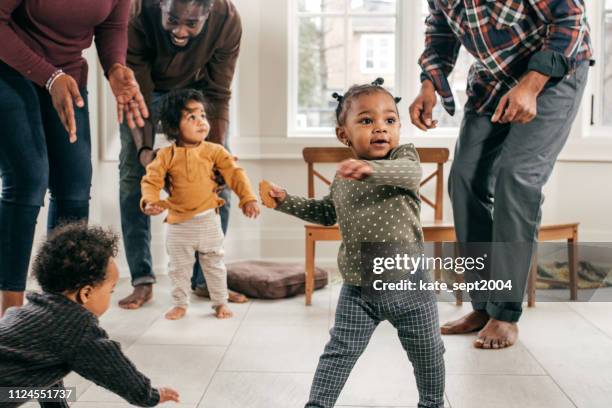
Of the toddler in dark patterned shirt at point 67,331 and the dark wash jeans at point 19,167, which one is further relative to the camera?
the dark wash jeans at point 19,167

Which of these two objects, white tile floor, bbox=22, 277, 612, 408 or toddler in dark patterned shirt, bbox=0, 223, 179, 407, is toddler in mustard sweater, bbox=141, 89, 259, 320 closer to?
white tile floor, bbox=22, 277, 612, 408

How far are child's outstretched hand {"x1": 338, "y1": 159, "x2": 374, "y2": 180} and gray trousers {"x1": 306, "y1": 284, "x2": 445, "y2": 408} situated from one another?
0.31m

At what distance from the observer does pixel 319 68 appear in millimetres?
4477

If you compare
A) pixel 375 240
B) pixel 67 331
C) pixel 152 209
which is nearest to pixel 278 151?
pixel 152 209

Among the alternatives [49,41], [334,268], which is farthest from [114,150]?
[49,41]

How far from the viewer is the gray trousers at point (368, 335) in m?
1.72

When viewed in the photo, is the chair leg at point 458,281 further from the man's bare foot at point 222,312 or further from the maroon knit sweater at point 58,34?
the maroon knit sweater at point 58,34

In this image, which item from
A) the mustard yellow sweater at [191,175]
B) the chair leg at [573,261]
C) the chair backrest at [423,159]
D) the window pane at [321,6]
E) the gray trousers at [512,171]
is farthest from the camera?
the window pane at [321,6]

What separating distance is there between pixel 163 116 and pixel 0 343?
170cm

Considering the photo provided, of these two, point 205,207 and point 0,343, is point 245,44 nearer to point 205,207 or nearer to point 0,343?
point 205,207

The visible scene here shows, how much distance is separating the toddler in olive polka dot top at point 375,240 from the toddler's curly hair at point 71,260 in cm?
56

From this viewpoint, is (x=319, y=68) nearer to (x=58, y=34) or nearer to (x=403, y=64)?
(x=403, y=64)

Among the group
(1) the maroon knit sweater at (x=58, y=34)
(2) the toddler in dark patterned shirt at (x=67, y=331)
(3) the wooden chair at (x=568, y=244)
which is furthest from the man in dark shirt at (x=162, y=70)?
(2) the toddler in dark patterned shirt at (x=67, y=331)

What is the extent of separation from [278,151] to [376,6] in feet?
3.37
